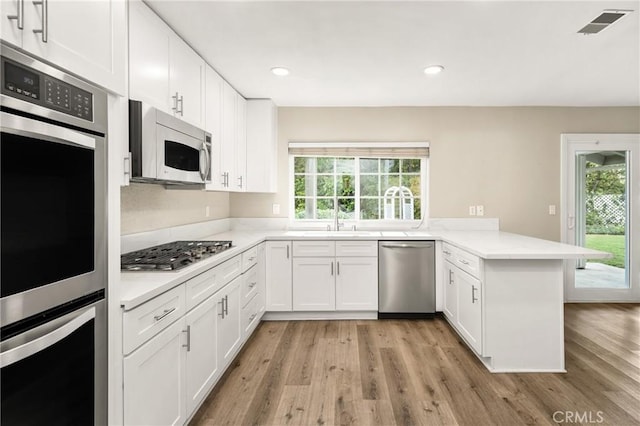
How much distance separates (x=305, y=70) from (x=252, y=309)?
84.6 inches

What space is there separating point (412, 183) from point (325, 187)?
1075mm

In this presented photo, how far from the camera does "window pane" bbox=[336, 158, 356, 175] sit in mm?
4387

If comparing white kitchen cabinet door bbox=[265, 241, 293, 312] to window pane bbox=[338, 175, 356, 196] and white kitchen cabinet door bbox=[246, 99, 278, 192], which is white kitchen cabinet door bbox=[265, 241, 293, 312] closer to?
white kitchen cabinet door bbox=[246, 99, 278, 192]

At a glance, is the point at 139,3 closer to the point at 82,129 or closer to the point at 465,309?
the point at 82,129

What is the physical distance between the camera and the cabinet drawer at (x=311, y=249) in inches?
146

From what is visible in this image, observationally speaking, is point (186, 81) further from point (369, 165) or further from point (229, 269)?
point (369, 165)

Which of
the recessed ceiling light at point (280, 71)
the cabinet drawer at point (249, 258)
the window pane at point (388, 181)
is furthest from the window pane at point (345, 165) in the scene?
the cabinet drawer at point (249, 258)

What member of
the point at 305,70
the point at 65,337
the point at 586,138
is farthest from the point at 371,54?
the point at 586,138

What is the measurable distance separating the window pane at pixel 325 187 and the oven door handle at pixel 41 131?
10.9 feet

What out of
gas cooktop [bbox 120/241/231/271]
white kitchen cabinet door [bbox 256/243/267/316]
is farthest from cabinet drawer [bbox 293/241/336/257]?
gas cooktop [bbox 120/241/231/271]

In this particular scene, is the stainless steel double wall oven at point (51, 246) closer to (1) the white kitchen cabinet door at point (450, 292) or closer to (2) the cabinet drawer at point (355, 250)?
(2) the cabinet drawer at point (355, 250)

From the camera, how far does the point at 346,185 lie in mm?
4402

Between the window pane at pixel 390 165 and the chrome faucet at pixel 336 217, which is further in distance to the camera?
the window pane at pixel 390 165

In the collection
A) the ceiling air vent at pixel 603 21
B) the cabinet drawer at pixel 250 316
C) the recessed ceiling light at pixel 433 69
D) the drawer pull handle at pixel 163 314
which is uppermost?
the recessed ceiling light at pixel 433 69
